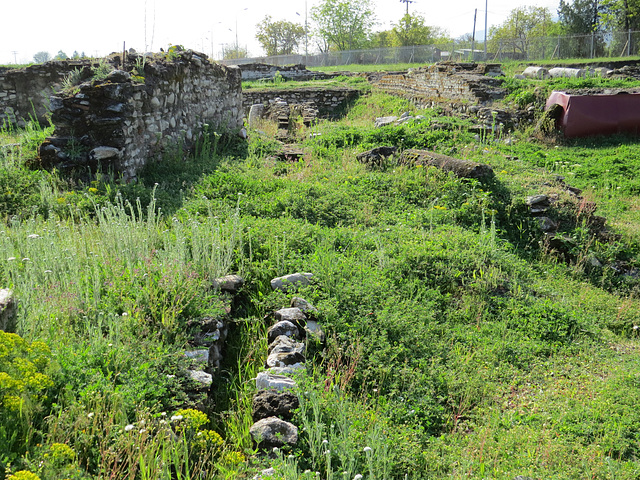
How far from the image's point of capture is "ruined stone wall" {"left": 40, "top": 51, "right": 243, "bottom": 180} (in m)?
7.16

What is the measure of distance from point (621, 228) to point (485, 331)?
4.05 metres

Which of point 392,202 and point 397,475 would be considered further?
point 392,202

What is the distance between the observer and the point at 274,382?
3215mm

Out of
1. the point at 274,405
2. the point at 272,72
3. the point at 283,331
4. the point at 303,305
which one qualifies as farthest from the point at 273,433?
the point at 272,72

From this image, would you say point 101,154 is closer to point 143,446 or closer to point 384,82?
point 143,446

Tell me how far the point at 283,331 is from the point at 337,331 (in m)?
0.50

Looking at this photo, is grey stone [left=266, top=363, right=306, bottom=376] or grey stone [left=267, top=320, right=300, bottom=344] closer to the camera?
grey stone [left=266, top=363, right=306, bottom=376]

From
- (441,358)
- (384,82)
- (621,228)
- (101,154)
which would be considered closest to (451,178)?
(621,228)

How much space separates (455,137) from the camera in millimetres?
10531

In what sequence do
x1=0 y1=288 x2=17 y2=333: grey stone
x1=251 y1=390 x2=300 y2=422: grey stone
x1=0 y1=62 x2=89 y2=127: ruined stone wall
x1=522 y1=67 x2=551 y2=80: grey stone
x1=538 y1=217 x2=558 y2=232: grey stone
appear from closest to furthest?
1. x1=0 y1=288 x2=17 y2=333: grey stone
2. x1=251 y1=390 x2=300 y2=422: grey stone
3. x1=538 y1=217 x2=558 y2=232: grey stone
4. x1=0 y1=62 x2=89 y2=127: ruined stone wall
5. x1=522 y1=67 x2=551 y2=80: grey stone

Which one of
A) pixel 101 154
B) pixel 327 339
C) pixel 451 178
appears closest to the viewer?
pixel 327 339

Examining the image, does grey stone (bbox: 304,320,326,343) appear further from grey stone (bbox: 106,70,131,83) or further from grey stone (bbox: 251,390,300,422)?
grey stone (bbox: 106,70,131,83)

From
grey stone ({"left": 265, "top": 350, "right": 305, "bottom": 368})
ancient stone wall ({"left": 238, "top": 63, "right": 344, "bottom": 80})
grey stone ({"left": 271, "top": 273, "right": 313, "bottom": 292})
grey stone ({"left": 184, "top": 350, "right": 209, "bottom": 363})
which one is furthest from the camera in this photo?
ancient stone wall ({"left": 238, "top": 63, "right": 344, "bottom": 80})

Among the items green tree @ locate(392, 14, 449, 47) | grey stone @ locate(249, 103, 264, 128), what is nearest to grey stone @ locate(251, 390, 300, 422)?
grey stone @ locate(249, 103, 264, 128)
